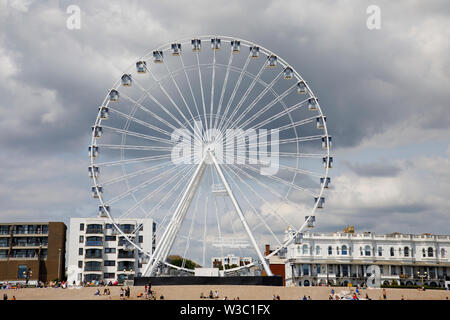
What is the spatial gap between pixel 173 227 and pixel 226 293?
26.6 ft

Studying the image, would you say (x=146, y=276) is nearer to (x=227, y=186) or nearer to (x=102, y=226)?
(x=227, y=186)

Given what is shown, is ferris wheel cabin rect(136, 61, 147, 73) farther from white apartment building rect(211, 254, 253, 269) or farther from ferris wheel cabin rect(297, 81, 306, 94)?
white apartment building rect(211, 254, 253, 269)

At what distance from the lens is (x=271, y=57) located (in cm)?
5572

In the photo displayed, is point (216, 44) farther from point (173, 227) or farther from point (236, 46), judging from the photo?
point (173, 227)

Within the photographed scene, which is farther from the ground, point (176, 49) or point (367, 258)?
point (176, 49)

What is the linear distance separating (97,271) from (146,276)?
50.0 m

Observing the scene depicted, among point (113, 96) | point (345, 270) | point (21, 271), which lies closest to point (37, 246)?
point (21, 271)

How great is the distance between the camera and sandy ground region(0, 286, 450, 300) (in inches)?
1980

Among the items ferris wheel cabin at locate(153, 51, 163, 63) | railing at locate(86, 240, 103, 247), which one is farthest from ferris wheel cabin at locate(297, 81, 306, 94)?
railing at locate(86, 240, 103, 247)

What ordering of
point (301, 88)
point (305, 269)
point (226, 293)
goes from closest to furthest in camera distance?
point (226, 293) → point (301, 88) → point (305, 269)

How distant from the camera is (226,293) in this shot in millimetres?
50688

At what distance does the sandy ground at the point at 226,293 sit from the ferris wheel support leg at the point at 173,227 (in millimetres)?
2793

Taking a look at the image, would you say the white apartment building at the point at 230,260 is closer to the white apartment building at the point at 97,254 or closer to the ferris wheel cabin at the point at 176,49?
the white apartment building at the point at 97,254
